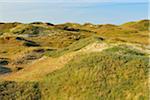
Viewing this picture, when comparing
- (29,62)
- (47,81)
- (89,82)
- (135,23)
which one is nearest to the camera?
(89,82)

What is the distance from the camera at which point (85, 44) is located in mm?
42531

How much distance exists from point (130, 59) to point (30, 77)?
8783 mm

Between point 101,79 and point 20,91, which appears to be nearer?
point 101,79

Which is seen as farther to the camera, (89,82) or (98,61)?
(98,61)

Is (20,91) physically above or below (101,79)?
below

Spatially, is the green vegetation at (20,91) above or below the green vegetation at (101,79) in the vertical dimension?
below

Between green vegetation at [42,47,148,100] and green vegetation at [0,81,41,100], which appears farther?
green vegetation at [0,81,41,100]

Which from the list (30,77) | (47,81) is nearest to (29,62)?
(30,77)

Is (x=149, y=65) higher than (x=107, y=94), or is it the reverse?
(x=149, y=65)

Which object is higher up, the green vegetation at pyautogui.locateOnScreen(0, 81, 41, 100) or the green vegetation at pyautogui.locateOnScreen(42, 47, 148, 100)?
the green vegetation at pyautogui.locateOnScreen(42, 47, 148, 100)

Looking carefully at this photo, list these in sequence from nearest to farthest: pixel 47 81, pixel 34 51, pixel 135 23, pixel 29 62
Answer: pixel 47 81, pixel 29 62, pixel 34 51, pixel 135 23

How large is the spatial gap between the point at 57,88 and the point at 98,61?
13.0 feet

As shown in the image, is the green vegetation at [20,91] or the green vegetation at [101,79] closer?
the green vegetation at [101,79]

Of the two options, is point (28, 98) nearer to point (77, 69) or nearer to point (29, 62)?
point (77, 69)
